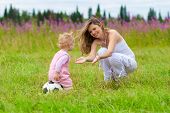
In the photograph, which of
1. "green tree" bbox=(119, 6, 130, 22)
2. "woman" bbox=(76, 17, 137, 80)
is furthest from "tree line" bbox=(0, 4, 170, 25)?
"woman" bbox=(76, 17, 137, 80)

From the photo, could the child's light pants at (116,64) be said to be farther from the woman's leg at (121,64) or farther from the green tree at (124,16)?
the green tree at (124,16)

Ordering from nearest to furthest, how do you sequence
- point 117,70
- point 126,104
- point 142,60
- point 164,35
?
point 126,104, point 117,70, point 142,60, point 164,35

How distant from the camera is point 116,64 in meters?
6.81

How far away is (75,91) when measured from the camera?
587 centimetres

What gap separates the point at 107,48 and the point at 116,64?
0.24m

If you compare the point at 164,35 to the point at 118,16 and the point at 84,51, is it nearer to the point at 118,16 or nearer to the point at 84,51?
the point at 118,16

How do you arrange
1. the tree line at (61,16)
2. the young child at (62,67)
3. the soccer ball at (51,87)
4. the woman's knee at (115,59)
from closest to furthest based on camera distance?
the soccer ball at (51,87) < the young child at (62,67) < the woman's knee at (115,59) < the tree line at (61,16)

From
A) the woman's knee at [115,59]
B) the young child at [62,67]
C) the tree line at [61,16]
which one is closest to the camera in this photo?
the young child at [62,67]

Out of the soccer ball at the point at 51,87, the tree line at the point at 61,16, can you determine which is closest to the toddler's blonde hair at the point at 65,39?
the soccer ball at the point at 51,87

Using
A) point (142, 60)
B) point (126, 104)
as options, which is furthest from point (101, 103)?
point (142, 60)

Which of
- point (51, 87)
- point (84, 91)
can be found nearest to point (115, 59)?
point (51, 87)

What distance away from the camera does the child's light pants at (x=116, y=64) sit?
22.2 ft

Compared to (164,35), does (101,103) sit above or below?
above

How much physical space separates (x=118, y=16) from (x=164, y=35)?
117 inches
